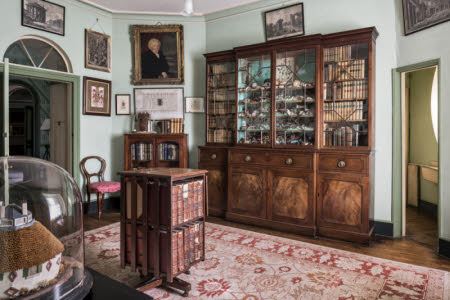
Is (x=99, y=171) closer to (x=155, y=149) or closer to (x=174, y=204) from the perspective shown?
(x=155, y=149)

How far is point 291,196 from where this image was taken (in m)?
4.29

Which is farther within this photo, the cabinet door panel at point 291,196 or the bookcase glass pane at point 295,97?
the bookcase glass pane at point 295,97

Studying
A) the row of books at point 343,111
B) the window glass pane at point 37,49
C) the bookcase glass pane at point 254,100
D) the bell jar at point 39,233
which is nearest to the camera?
the bell jar at point 39,233

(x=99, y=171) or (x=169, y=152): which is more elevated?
(x=169, y=152)

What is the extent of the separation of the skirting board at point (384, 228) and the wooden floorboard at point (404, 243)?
0.10 metres

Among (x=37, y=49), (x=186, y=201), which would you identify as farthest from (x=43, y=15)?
(x=186, y=201)

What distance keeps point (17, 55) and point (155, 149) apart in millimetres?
2499

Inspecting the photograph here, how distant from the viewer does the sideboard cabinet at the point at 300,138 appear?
396 cm

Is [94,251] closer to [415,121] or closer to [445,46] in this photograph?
[445,46]

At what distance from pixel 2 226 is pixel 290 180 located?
3813 mm

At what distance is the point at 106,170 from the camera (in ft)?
18.9

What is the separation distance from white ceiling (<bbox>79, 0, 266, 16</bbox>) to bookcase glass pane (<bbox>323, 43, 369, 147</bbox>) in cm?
204

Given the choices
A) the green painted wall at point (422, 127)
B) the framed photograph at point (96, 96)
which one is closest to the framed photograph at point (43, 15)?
the framed photograph at point (96, 96)

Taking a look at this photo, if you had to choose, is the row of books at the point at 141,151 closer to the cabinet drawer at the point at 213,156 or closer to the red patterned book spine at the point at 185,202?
the cabinet drawer at the point at 213,156
